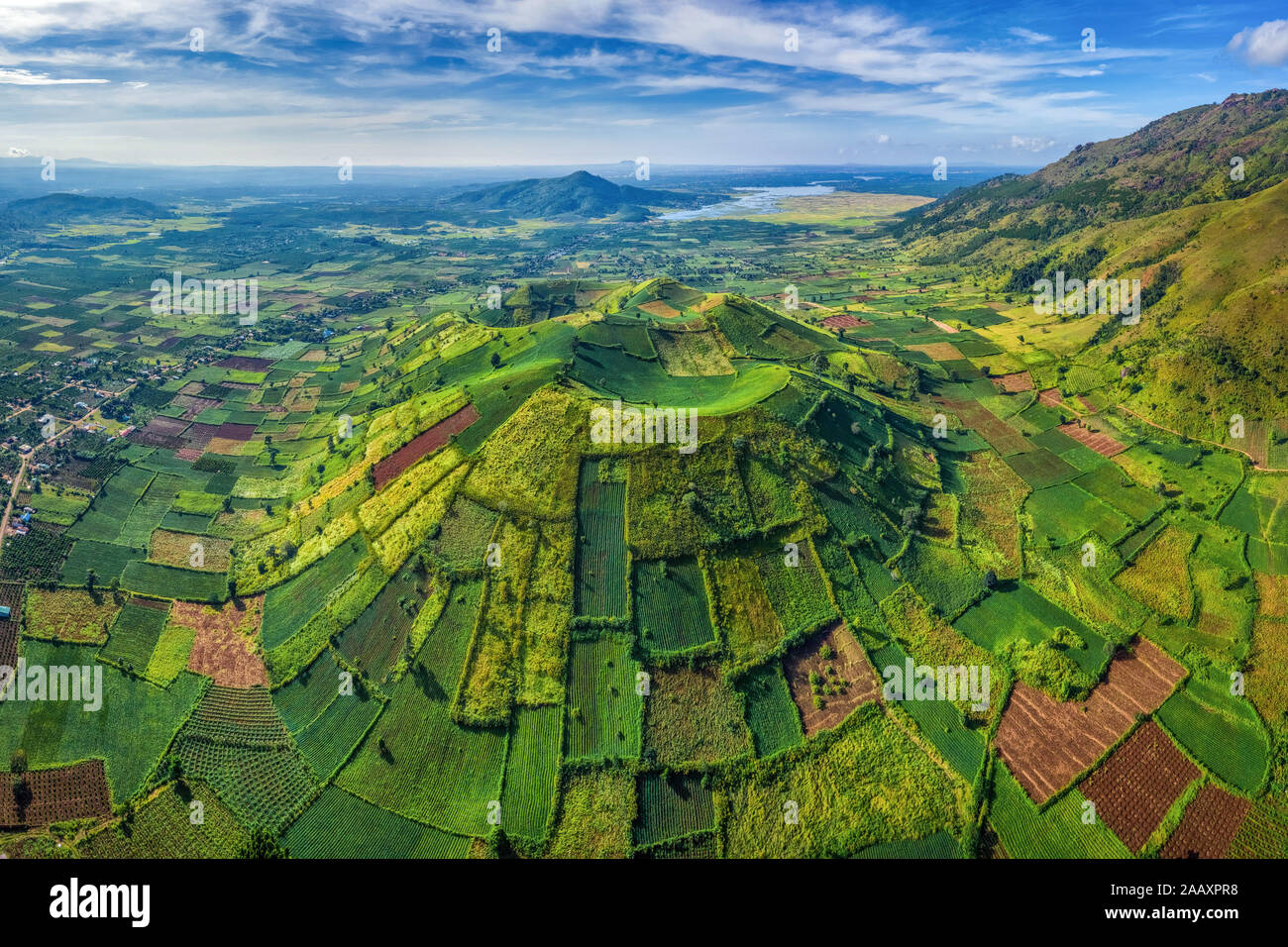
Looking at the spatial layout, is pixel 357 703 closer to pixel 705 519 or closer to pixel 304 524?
pixel 304 524

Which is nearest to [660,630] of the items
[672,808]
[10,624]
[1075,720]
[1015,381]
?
[672,808]

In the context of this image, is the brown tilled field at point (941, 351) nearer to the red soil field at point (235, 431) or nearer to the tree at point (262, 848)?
the tree at point (262, 848)

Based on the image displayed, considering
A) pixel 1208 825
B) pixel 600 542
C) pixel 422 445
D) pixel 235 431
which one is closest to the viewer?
pixel 1208 825

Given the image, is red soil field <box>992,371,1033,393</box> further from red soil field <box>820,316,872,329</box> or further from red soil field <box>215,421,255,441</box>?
red soil field <box>215,421,255,441</box>

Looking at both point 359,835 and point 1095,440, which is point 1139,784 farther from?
point 359,835

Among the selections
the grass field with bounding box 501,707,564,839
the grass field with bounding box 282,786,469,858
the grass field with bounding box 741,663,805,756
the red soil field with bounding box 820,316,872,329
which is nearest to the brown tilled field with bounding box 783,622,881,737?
the grass field with bounding box 741,663,805,756

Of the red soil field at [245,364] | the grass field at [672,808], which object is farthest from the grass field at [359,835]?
the red soil field at [245,364]
